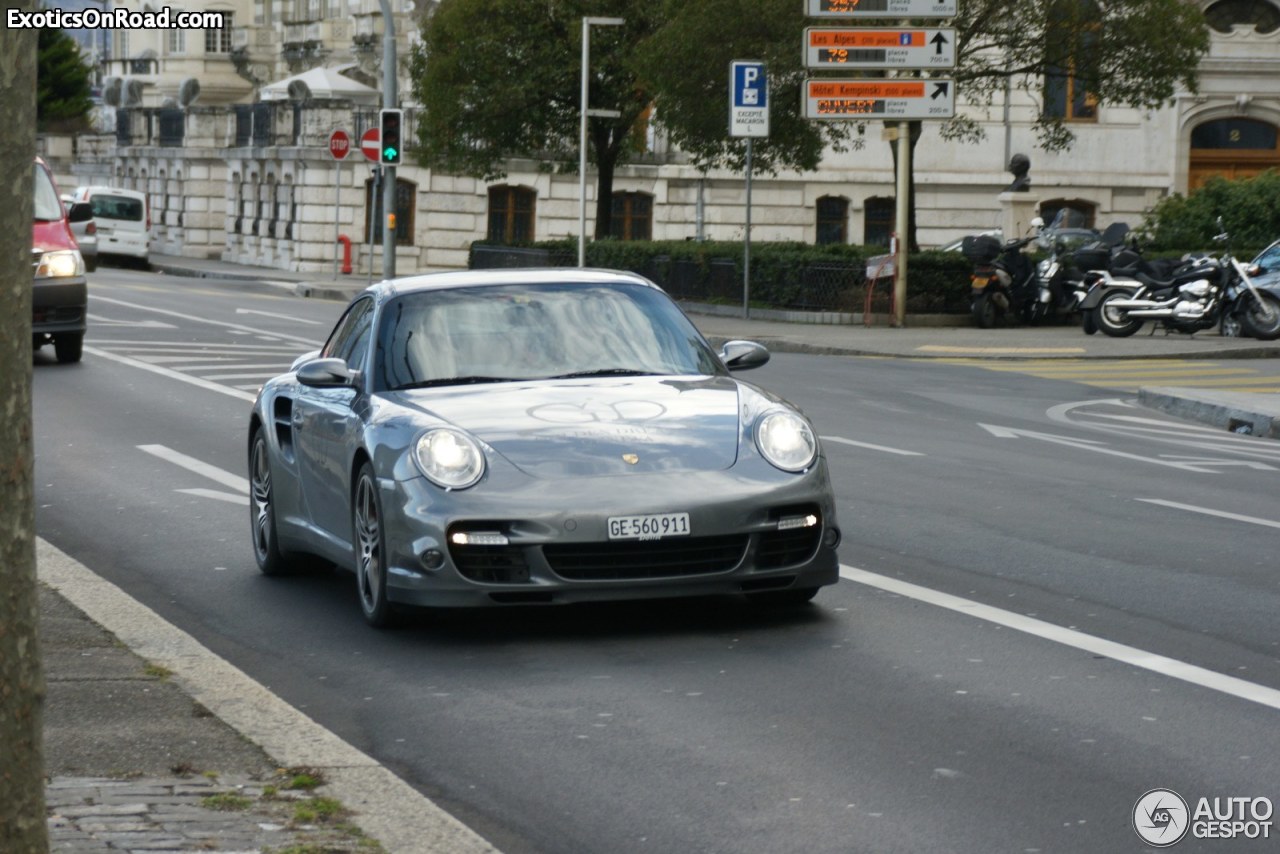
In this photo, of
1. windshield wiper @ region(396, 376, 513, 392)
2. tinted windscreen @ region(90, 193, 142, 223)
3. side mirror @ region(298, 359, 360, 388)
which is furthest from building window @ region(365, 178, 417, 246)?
windshield wiper @ region(396, 376, 513, 392)

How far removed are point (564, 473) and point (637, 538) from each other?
36 centimetres

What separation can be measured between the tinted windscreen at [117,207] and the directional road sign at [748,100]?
3106cm

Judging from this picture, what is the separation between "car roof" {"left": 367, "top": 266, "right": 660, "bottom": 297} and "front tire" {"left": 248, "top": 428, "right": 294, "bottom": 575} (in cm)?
108

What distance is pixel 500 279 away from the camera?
957cm

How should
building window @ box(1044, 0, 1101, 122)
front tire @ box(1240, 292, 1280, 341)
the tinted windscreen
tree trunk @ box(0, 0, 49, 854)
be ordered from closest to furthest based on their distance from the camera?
tree trunk @ box(0, 0, 49, 854) < front tire @ box(1240, 292, 1280, 341) < building window @ box(1044, 0, 1101, 122) < the tinted windscreen

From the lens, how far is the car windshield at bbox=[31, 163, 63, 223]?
74.6ft

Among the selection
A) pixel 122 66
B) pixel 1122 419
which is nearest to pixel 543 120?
pixel 1122 419

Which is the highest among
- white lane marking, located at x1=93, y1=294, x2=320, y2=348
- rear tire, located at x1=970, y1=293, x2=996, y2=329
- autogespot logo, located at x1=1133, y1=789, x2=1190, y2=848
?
rear tire, located at x1=970, y1=293, x2=996, y2=329

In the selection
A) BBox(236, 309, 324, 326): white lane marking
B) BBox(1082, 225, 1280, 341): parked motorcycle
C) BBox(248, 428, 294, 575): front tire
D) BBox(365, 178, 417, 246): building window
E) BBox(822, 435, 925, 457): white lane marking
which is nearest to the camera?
BBox(248, 428, 294, 575): front tire

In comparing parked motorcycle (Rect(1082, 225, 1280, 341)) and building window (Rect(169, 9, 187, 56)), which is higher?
building window (Rect(169, 9, 187, 56))

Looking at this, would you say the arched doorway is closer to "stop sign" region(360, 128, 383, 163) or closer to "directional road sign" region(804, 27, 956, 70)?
"stop sign" region(360, 128, 383, 163)

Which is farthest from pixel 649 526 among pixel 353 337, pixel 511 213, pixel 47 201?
pixel 511 213

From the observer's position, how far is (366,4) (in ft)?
239

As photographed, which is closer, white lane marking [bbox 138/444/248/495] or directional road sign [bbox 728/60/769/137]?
white lane marking [bbox 138/444/248/495]
